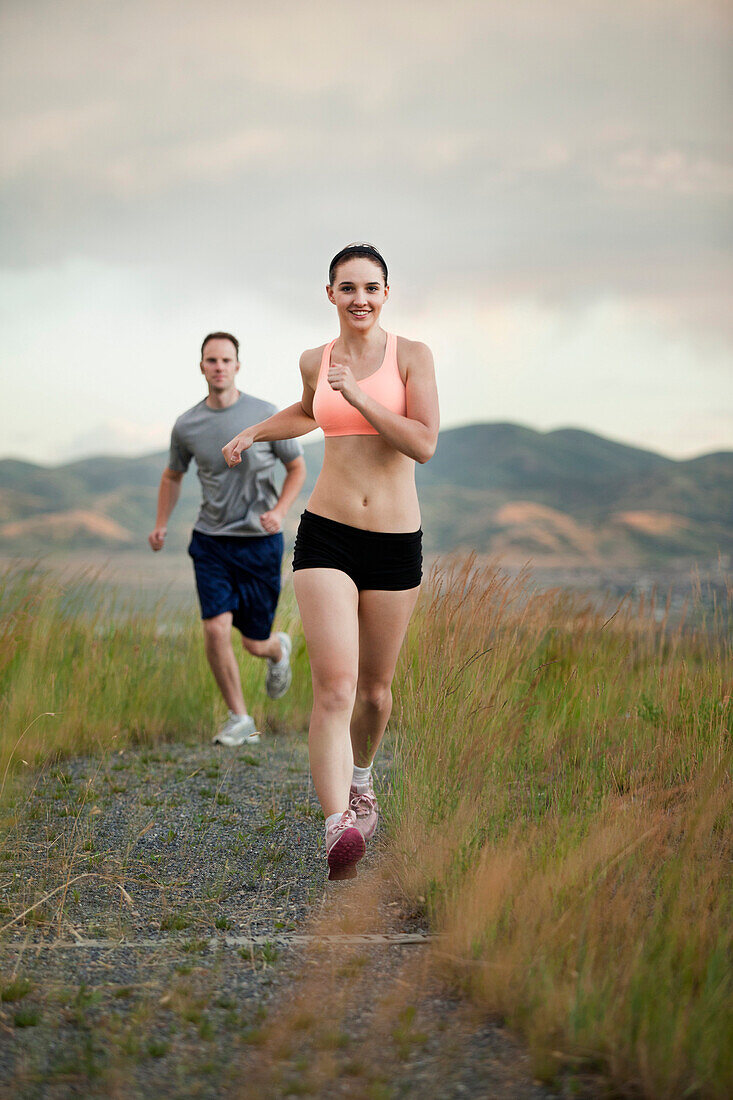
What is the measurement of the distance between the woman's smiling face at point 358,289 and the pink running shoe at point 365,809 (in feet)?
5.40

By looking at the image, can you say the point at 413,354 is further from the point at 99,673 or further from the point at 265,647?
the point at 99,673

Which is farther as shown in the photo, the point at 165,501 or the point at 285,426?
the point at 165,501

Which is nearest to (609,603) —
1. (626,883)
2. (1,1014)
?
(626,883)

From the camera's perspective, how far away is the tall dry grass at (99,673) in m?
5.17

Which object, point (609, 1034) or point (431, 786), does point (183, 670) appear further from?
point (609, 1034)

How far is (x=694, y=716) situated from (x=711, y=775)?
1.73 ft

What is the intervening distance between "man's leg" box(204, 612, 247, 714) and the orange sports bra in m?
2.44

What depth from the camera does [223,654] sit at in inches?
215

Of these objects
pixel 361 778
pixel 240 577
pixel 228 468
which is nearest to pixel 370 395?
pixel 361 778

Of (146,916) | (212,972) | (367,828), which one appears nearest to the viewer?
(212,972)

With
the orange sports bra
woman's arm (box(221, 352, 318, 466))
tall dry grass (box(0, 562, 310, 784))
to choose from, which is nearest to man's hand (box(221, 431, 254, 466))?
woman's arm (box(221, 352, 318, 466))

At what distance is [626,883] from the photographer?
2738mm

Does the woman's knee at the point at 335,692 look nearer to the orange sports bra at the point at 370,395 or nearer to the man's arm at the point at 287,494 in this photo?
the orange sports bra at the point at 370,395

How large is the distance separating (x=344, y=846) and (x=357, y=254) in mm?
1831
